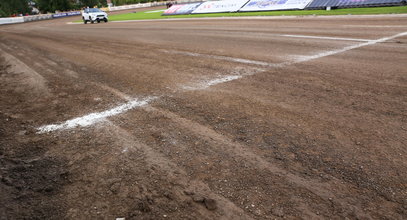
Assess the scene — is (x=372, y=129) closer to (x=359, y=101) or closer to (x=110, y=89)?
(x=359, y=101)

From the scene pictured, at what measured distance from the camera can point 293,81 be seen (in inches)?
194

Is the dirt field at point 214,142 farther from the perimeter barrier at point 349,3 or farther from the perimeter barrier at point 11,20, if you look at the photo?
the perimeter barrier at point 11,20

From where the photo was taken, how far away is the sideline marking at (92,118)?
3799 millimetres

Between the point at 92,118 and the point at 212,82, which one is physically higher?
the point at 212,82

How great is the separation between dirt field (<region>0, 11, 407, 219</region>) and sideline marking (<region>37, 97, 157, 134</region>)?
0.06 ft

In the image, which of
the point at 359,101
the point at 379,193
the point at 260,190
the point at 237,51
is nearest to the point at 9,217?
the point at 260,190

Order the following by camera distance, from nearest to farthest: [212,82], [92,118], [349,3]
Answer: [92,118] < [212,82] < [349,3]

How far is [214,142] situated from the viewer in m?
3.10

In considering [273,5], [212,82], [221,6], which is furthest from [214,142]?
[221,6]

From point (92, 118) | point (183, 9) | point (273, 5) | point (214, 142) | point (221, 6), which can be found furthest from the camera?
point (183, 9)

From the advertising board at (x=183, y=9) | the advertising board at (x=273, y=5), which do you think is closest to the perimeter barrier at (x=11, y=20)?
the advertising board at (x=183, y=9)

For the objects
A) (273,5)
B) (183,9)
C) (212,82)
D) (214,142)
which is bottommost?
(214,142)

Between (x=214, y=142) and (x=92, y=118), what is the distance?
2.07 m

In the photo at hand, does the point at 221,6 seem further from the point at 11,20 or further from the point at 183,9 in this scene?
the point at 11,20
